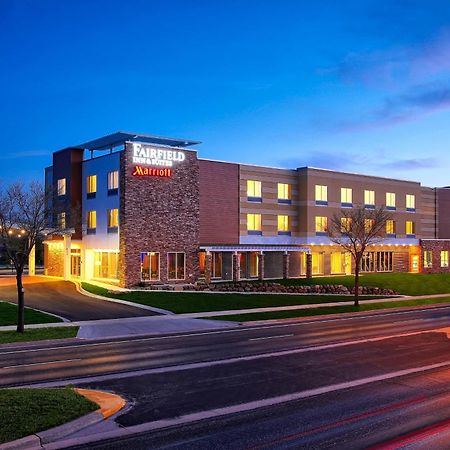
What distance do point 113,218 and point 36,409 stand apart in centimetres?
3710

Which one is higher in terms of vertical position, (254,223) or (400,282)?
(254,223)

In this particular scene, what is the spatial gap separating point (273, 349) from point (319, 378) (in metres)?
5.30

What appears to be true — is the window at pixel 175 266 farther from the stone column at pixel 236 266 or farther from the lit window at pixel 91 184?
the lit window at pixel 91 184

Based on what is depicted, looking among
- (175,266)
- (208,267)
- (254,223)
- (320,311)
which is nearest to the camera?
(320,311)

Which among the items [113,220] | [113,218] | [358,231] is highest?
[113,218]

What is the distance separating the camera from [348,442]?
10781 mm

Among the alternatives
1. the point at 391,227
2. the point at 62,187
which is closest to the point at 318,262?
the point at 391,227

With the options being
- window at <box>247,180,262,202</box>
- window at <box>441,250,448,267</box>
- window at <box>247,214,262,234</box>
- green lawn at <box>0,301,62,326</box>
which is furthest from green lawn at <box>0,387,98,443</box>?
window at <box>441,250,448,267</box>

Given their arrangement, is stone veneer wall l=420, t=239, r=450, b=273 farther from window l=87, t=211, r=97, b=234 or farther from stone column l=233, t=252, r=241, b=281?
window l=87, t=211, r=97, b=234

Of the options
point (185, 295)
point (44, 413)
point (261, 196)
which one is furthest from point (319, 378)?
point (261, 196)

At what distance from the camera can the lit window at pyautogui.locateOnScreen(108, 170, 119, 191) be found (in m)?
47.9

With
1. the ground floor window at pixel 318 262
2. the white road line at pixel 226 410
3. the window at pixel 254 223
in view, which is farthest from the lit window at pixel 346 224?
the white road line at pixel 226 410

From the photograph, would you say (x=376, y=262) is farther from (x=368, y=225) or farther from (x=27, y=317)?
(x=27, y=317)

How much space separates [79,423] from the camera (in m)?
11.6
